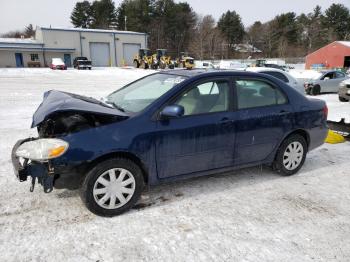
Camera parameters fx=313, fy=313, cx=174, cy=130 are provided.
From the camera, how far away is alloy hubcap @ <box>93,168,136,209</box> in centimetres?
335

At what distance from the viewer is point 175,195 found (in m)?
4.05

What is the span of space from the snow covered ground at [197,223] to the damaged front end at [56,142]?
485 millimetres

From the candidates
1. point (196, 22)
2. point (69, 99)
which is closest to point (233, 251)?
point (69, 99)

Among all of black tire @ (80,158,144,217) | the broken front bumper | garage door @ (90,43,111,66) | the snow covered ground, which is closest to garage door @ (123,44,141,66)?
garage door @ (90,43,111,66)

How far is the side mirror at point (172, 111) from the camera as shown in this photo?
3479 millimetres

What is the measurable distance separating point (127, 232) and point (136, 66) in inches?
1542

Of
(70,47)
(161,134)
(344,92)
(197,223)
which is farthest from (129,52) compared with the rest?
(197,223)

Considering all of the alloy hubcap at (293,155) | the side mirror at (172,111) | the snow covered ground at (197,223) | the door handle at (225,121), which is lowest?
the snow covered ground at (197,223)

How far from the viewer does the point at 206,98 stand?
4000 mm

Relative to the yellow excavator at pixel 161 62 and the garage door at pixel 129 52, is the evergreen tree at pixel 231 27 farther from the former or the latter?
the yellow excavator at pixel 161 62

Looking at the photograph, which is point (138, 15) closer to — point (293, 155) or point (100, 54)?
point (100, 54)

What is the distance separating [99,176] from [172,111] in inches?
41.4

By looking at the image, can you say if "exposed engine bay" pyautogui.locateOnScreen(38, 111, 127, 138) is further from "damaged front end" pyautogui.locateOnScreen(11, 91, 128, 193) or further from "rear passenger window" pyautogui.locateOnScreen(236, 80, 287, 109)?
"rear passenger window" pyautogui.locateOnScreen(236, 80, 287, 109)

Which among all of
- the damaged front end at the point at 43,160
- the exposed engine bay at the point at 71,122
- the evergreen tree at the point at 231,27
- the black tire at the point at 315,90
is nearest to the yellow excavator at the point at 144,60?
the black tire at the point at 315,90
